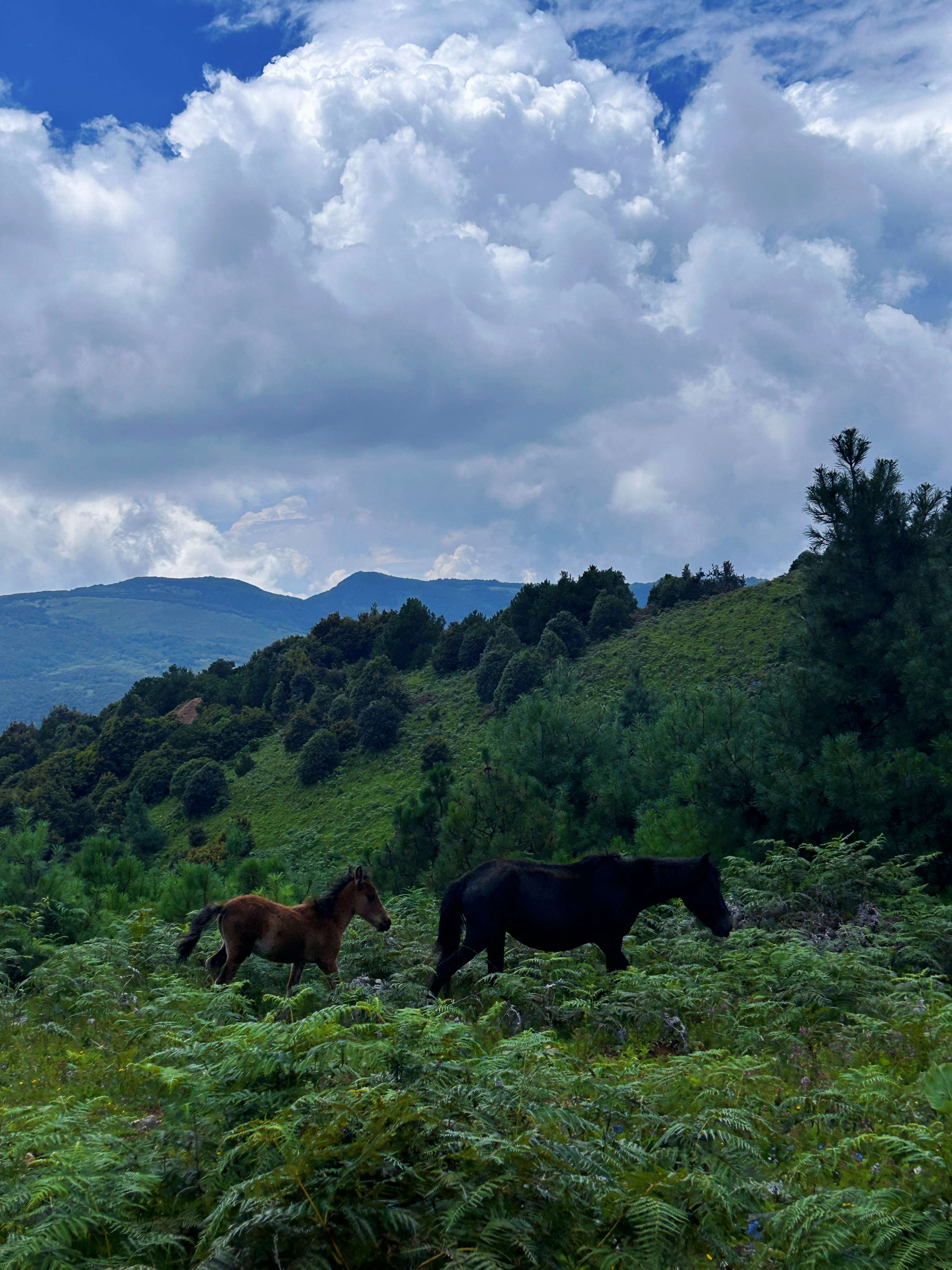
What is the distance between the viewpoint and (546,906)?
10156 millimetres

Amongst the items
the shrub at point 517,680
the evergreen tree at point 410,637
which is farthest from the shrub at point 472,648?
the shrub at point 517,680

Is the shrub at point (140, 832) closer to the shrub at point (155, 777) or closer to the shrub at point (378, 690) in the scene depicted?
the shrub at point (155, 777)

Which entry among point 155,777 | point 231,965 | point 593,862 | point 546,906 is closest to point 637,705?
point 593,862

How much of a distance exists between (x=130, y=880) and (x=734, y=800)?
14.5m

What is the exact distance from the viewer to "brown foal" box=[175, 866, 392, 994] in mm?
10273

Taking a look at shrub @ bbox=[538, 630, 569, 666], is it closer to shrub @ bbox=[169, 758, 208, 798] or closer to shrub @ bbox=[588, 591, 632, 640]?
shrub @ bbox=[588, 591, 632, 640]

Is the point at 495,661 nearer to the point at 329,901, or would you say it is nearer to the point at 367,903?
the point at 367,903

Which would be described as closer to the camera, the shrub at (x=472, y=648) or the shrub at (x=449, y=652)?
the shrub at (x=472, y=648)

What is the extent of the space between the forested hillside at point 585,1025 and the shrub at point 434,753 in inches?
759

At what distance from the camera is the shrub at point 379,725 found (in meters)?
54.8

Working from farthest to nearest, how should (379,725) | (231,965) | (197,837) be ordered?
1. (379,725)
2. (197,837)
3. (231,965)

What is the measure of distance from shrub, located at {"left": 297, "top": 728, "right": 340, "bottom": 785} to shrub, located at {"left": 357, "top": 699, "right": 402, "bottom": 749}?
7.18 ft

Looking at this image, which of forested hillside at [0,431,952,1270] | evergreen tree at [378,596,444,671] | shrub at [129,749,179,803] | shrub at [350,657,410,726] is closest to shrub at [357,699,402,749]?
shrub at [350,657,410,726]

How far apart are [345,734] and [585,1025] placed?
49.1 metres
